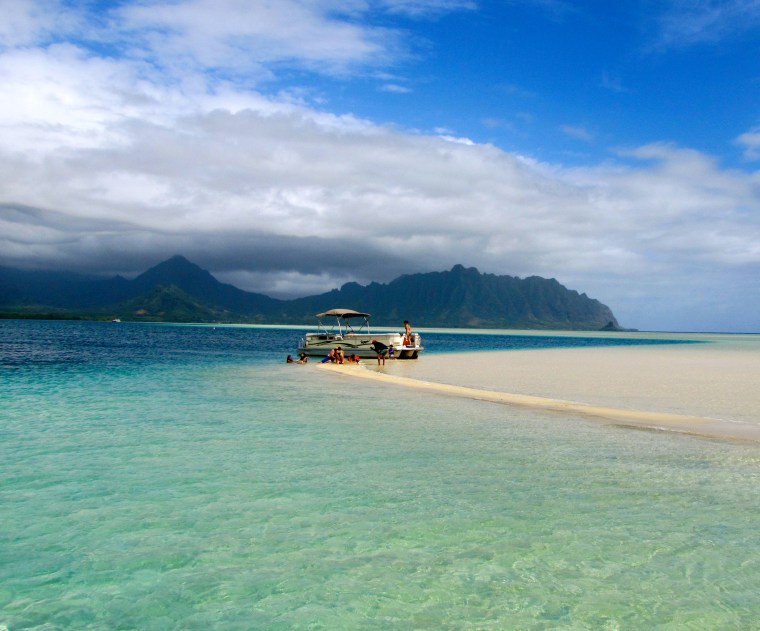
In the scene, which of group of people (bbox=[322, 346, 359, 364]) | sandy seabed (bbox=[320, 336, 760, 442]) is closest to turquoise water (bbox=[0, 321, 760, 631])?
sandy seabed (bbox=[320, 336, 760, 442])

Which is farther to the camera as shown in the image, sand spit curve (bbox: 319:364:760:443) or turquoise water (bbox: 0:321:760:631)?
sand spit curve (bbox: 319:364:760:443)

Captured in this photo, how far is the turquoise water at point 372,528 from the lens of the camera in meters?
6.97

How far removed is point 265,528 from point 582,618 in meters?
5.10

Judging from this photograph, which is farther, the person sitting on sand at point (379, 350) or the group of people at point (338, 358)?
the person sitting on sand at point (379, 350)

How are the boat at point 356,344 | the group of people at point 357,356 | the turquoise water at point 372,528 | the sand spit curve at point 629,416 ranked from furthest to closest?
the boat at point 356,344, the group of people at point 357,356, the sand spit curve at point 629,416, the turquoise water at point 372,528

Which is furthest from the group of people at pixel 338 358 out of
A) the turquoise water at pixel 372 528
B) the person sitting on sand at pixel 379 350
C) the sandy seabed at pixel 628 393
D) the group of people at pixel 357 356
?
the turquoise water at pixel 372 528

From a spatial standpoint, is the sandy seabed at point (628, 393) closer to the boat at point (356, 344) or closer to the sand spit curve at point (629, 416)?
the sand spit curve at point (629, 416)

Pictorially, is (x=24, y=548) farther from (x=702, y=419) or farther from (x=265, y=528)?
(x=702, y=419)

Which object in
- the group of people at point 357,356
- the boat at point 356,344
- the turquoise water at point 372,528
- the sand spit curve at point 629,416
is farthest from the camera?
the boat at point 356,344

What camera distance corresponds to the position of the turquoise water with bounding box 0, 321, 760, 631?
697 cm

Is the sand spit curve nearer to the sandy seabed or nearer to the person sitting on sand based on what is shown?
the sandy seabed

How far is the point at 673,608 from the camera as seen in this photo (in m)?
7.05

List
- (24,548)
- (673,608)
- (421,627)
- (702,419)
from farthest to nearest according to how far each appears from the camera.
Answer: (702,419) < (24,548) < (673,608) < (421,627)

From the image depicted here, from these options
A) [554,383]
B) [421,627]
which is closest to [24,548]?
[421,627]
